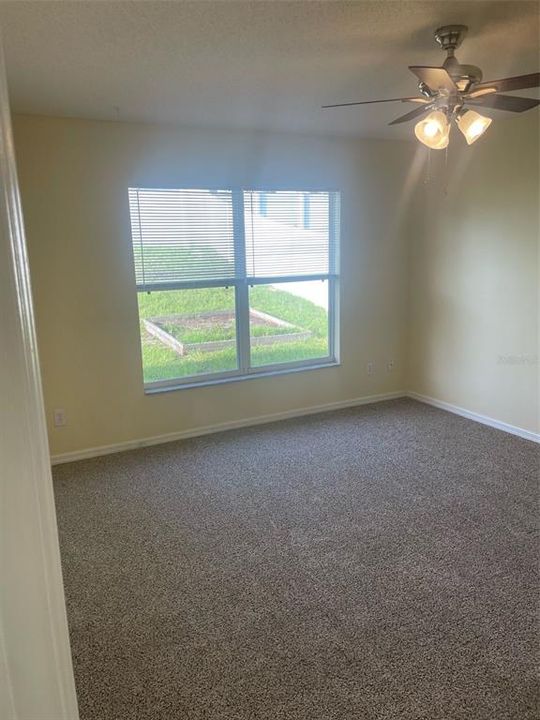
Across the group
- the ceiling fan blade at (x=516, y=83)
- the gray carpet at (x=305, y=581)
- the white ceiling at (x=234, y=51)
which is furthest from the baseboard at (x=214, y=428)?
the ceiling fan blade at (x=516, y=83)

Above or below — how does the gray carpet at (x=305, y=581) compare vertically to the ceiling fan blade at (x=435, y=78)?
below

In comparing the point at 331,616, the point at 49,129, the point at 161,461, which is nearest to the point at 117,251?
the point at 49,129

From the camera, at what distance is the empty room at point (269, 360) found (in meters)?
1.76

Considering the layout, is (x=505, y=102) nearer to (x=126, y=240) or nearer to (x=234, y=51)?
(x=234, y=51)

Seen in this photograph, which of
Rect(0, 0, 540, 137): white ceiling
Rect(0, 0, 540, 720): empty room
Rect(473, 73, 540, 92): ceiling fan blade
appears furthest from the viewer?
Rect(473, 73, 540, 92): ceiling fan blade

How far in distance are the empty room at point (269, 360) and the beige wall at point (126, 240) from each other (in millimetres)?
20

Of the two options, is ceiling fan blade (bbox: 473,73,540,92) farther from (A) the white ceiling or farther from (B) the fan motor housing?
(A) the white ceiling

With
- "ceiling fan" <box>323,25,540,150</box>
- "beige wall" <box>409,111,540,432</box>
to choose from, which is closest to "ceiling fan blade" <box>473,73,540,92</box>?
"ceiling fan" <box>323,25,540,150</box>

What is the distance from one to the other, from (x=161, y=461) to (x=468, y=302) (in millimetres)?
2855

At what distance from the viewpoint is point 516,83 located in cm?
206

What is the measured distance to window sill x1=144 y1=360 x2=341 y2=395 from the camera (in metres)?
4.06

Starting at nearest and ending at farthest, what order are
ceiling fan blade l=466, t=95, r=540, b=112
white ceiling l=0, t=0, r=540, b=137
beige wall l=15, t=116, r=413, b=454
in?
1. white ceiling l=0, t=0, r=540, b=137
2. ceiling fan blade l=466, t=95, r=540, b=112
3. beige wall l=15, t=116, r=413, b=454

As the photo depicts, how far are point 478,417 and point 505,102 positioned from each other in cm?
272

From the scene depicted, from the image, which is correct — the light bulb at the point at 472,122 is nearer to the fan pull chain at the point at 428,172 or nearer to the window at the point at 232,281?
the window at the point at 232,281
